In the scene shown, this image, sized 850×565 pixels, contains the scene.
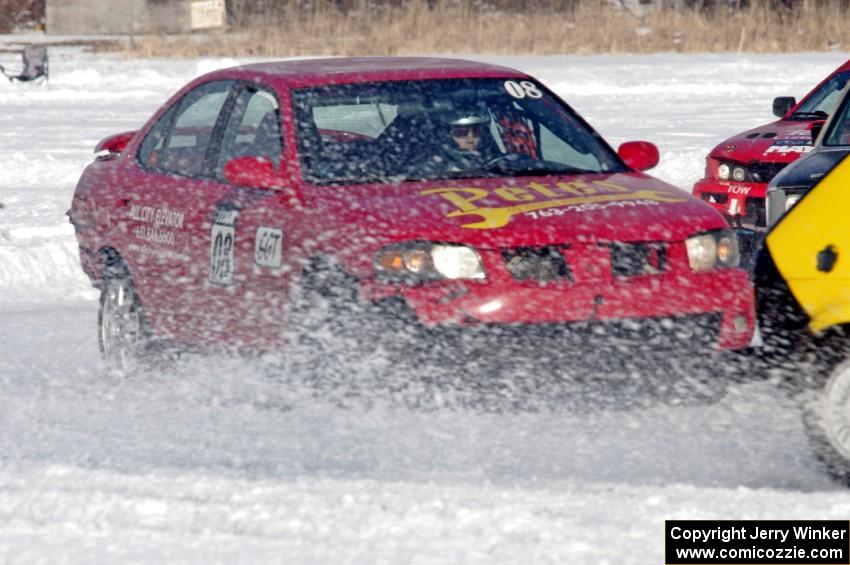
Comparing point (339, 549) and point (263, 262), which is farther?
point (263, 262)

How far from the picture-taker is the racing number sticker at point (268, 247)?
6.08 meters

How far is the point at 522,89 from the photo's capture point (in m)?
7.06

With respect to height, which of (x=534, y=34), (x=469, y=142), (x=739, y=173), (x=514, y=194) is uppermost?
(x=469, y=142)

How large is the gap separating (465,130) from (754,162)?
357 centimetres

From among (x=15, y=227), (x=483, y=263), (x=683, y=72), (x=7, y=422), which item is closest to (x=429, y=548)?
(x=483, y=263)

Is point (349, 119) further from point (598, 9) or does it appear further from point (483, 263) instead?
point (598, 9)

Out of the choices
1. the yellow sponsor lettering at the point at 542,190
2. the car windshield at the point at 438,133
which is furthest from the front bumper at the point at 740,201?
the yellow sponsor lettering at the point at 542,190

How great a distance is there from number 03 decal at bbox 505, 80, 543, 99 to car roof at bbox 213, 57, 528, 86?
0.05 metres

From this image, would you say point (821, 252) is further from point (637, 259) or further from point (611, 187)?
point (611, 187)

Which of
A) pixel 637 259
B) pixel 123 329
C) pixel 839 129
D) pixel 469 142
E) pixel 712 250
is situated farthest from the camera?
pixel 839 129

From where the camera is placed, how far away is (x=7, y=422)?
6234mm

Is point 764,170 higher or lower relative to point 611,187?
lower

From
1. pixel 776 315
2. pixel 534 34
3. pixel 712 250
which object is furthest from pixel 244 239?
pixel 534 34

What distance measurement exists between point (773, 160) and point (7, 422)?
17.3ft
